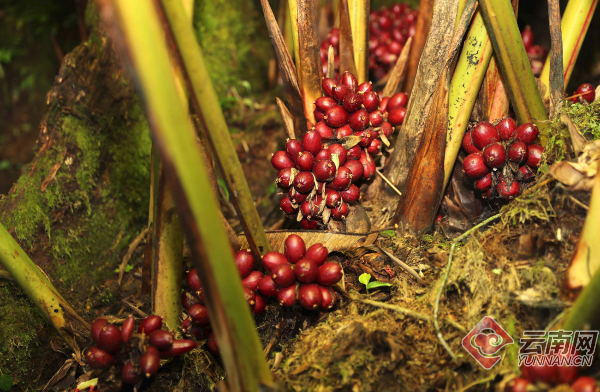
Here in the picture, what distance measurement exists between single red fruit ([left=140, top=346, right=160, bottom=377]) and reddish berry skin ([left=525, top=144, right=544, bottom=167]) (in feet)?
4.91

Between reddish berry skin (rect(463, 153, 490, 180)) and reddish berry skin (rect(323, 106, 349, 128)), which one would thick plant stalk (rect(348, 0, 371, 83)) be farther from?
reddish berry skin (rect(463, 153, 490, 180))

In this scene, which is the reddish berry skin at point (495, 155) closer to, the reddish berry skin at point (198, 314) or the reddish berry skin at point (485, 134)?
the reddish berry skin at point (485, 134)

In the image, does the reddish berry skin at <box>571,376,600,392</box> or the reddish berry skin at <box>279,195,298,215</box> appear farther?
the reddish berry skin at <box>279,195,298,215</box>

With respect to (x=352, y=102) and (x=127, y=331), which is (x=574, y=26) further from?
(x=127, y=331)

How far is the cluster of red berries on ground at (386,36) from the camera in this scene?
268 cm

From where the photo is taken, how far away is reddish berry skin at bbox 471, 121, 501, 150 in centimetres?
155

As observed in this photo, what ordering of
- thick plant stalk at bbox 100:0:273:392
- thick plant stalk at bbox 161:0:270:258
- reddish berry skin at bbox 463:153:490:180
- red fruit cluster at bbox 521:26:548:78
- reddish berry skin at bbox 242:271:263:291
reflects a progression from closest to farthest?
thick plant stalk at bbox 100:0:273:392, thick plant stalk at bbox 161:0:270:258, reddish berry skin at bbox 242:271:263:291, reddish berry skin at bbox 463:153:490:180, red fruit cluster at bbox 521:26:548:78

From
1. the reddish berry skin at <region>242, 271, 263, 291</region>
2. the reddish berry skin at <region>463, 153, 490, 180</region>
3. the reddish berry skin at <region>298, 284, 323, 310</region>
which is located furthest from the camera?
the reddish berry skin at <region>463, 153, 490, 180</region>

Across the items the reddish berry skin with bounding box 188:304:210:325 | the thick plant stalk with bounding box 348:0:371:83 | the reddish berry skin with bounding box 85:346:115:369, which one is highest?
the thick plant stalk with bounding box 348:0:371:83

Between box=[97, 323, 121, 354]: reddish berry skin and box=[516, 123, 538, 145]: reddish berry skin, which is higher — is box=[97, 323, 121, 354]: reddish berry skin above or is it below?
below

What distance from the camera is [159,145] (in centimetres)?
89

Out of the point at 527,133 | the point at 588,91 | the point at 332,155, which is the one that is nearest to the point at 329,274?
the point at 332,155

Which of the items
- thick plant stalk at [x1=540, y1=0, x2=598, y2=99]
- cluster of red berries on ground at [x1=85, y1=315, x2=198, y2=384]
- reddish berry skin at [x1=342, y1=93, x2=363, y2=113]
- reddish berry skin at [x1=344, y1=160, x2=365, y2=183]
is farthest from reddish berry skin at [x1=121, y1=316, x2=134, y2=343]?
thick plant stalk at [x1=540, y1=0, x2=598, y2=99]

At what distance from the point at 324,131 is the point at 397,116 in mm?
411
